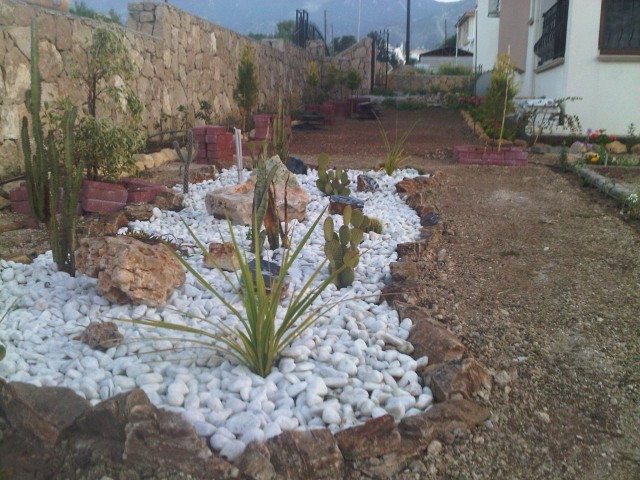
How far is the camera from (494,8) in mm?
18266

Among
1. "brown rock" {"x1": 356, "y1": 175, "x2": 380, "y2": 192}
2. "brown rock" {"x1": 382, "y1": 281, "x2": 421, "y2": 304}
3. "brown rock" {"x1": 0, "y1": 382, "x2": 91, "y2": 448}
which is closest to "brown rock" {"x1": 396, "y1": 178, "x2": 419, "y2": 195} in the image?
"brown rock" {"x1": 356, "y1": 175, "x2": 380, "y2": 192}

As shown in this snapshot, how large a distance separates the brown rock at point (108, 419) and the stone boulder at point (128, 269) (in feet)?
Answer: 2.70

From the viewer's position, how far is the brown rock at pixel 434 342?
94.5 inches

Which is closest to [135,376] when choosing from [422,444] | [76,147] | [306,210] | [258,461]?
[258,461]

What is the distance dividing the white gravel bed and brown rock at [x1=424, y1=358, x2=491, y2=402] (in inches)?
1.8

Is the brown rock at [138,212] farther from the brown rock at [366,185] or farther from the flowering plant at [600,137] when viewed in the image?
the flowering plant at [600,137]

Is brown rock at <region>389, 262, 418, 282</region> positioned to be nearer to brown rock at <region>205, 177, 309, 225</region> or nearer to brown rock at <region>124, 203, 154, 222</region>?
brown rock at <region>205, 177, 309, 225</region>

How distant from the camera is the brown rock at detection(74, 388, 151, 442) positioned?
1.85 metres

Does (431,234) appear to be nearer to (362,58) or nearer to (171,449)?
(171,449)

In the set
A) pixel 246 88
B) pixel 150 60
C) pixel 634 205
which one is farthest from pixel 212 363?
pixel 246 88

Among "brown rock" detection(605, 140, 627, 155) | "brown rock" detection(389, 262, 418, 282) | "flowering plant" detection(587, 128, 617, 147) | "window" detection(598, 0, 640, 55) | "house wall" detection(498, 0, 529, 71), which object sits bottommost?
"brown rock" detection(389, 262, 418, 282)

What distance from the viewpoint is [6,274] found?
300cm

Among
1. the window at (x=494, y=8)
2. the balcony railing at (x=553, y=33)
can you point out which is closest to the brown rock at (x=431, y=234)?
the balcony railing at (x=553, y=33)

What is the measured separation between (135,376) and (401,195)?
3.79 metres
